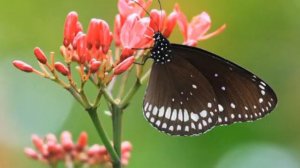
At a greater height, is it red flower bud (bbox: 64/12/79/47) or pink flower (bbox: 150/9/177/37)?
pink flower (bbox: 150/9/177/37)

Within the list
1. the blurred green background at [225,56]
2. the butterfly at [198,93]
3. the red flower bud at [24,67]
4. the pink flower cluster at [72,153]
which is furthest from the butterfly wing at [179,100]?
the blurred green background at [225,56]

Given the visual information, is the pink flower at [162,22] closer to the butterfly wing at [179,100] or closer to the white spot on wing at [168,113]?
the butterfly wing at [179,100]

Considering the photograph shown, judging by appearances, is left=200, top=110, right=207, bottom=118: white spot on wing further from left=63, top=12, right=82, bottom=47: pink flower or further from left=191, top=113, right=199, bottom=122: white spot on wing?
left=63, top=12, right=82, bottom=47: pink flower

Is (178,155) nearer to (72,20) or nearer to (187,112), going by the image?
(187,112)

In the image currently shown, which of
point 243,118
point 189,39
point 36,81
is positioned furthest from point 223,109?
point 36,81

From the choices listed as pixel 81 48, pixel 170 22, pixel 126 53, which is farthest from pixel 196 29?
pixel 81 48

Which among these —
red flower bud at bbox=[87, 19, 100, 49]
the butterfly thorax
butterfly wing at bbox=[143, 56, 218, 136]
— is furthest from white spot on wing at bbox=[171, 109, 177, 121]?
red flower bud at bbox=[87, 19, 100, 49]

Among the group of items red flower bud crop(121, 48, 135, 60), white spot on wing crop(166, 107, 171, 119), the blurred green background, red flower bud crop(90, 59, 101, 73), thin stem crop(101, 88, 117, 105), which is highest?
the blurred green background

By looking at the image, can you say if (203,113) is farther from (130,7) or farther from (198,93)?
(130,7)
